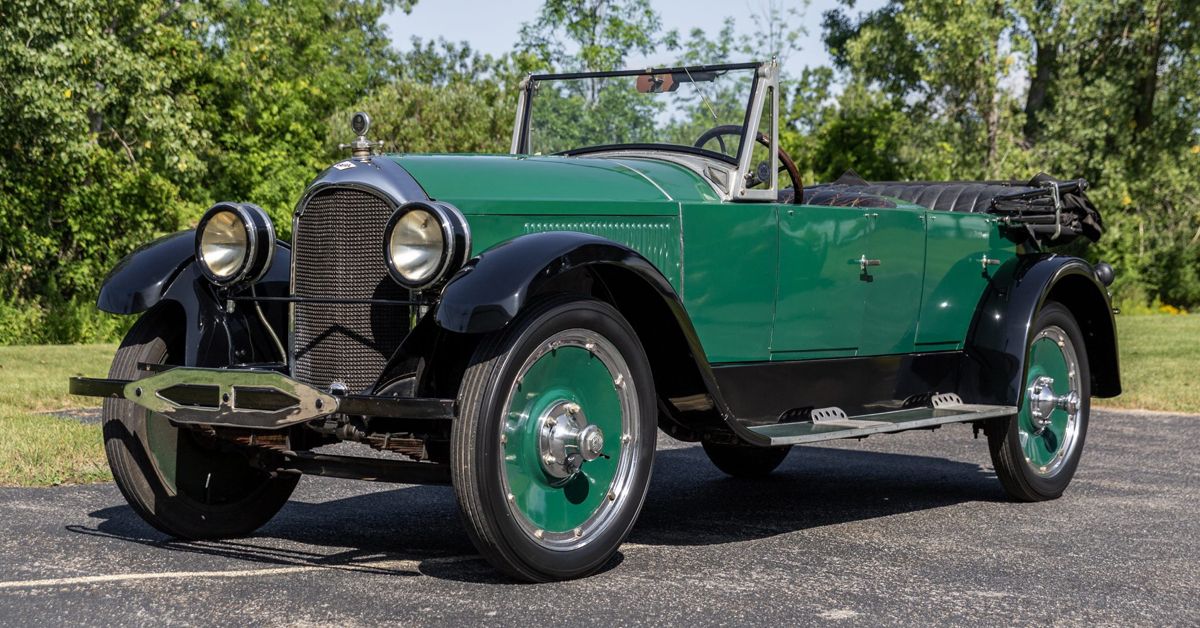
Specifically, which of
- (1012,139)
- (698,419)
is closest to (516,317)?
(698,419)

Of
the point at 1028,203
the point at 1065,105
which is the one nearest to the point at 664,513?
the point at 1028,203

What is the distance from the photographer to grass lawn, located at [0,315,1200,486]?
6953 millimetres

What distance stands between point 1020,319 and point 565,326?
3005 millimetres

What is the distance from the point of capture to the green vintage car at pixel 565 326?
4391 millimetres

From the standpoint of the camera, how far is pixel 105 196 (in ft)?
67.8

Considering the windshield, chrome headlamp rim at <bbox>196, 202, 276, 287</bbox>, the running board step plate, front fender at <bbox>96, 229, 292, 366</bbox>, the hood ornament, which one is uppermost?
the windshield

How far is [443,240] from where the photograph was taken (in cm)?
440

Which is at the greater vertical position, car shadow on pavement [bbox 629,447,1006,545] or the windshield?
the windshield

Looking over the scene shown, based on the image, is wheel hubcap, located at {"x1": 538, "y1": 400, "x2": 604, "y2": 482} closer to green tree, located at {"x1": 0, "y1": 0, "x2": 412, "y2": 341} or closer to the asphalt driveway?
the asphalt driveway

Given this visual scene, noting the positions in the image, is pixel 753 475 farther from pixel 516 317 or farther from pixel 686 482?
pixel 516 317

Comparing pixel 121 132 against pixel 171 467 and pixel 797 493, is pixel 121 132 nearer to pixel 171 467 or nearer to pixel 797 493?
pixel 797 493

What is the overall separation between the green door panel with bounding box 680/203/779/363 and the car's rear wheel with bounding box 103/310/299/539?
1.73 metres

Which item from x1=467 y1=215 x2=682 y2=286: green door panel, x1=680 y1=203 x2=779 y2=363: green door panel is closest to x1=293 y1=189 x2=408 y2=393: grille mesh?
x1=467 y1=215 x2=682 y2=286: green door panel

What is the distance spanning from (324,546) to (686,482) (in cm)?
257
